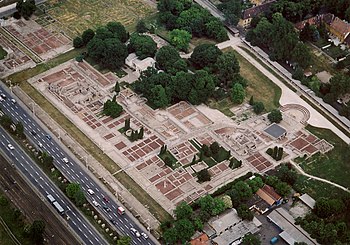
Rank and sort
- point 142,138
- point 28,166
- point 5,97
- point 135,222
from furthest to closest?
point 5,97 → point 142,138 → point 28,166 → point 135,222

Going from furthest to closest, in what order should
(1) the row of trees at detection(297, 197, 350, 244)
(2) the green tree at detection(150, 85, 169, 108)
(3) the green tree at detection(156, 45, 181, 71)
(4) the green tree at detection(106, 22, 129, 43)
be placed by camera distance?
1. (4) the green tree at detection(106, 22, 129, 43)
2. (3) the green tree at detection(156, 45, 181, 71)
3. (2) the green tree at detection(150, 85, 169, 108)
4. (1) the row of trees at detection(297, 197, 350, 244)

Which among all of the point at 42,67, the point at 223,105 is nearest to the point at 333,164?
the point at 223,105

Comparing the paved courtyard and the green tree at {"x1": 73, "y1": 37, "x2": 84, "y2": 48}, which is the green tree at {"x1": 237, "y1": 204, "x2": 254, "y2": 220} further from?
the green tree at {"x1": 73, "y1": 37, "x2": 84, "y2": 48}

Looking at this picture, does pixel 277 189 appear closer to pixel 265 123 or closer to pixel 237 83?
pixel 265 123

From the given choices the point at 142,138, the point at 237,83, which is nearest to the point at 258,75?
the point at 237,83

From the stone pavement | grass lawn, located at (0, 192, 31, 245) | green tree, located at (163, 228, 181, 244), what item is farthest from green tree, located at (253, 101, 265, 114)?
grass lawn, located at (0, 192, 31, 245)

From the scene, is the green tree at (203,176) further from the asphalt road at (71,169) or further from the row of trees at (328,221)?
the row of trees at (328,221)
